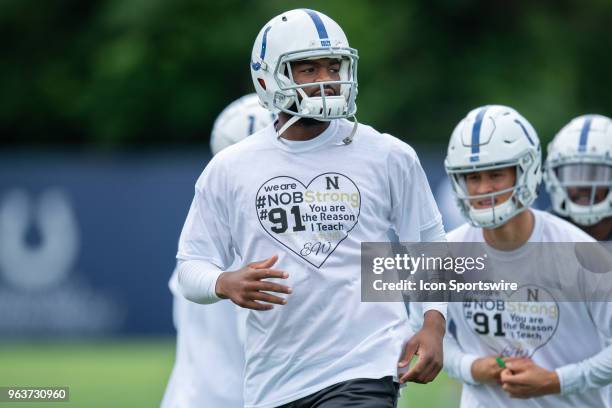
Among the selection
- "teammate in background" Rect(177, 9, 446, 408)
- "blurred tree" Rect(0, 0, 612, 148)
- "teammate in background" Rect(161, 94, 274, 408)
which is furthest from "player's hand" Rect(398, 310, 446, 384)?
"blurred tree" Rect(0, 0, 612, 148)

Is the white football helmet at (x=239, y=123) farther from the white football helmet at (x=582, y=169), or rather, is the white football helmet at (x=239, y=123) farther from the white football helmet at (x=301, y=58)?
the white football helmet at (x=582, y=169)

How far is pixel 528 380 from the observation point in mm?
5957

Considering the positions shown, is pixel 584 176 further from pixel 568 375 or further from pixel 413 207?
pixel 413 207

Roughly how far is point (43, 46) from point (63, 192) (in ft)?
33.5

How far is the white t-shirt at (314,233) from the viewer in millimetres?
5223

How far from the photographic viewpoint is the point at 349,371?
16.9 feet

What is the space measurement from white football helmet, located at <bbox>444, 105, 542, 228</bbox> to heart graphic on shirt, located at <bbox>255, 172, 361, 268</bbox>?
1017mm

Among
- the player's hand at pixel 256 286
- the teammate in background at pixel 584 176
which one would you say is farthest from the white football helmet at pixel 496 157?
the player's hand at pixel 256 286

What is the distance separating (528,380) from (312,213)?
1405mm

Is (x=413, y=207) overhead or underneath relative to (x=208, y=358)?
overhead

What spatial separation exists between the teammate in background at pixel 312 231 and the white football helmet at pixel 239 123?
145 cm

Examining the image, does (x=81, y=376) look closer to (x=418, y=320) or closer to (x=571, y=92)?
(x=418, y=320)

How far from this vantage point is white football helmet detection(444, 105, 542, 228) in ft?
20.3

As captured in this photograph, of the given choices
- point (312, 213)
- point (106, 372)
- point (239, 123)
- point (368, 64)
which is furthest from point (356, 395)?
point (368, 64)
